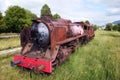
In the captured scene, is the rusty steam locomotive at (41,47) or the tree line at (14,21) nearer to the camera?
the rusty steam locomotive at (41,47)

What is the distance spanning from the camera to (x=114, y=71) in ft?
19.0

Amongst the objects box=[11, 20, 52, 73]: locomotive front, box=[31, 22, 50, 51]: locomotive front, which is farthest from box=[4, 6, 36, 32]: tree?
box=[31, 22, 50, 51]: locomotive front

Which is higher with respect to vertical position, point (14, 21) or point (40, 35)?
point (14, 21)

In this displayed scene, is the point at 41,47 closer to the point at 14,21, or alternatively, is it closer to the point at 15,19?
the point at 14,21

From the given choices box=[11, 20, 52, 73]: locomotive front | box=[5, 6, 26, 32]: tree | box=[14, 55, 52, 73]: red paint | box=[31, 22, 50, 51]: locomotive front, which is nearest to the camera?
box=[14, 55, 52, 73]: red paint

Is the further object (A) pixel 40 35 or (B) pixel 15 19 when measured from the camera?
(B) pixel 15 19

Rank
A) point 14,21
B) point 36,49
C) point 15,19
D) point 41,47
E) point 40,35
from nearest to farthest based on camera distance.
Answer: point 40,35
point 41,47
point 36,49
point 14,21
point 15,19

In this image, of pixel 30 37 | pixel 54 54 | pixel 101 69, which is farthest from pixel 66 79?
pixel 30 37

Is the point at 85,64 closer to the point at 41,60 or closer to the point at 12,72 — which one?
the point at 41,60

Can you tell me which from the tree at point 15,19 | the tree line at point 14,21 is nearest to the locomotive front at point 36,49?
the tree line at point 14,21

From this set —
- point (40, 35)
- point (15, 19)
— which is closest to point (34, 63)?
point (40, 35)

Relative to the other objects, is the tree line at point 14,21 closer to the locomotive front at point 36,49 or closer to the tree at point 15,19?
the tree at point 15,19

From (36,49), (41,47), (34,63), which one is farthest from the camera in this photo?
(36,49)

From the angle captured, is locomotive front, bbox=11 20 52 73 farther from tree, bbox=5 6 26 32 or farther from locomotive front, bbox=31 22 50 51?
tree, bbox=5 6 26 32
